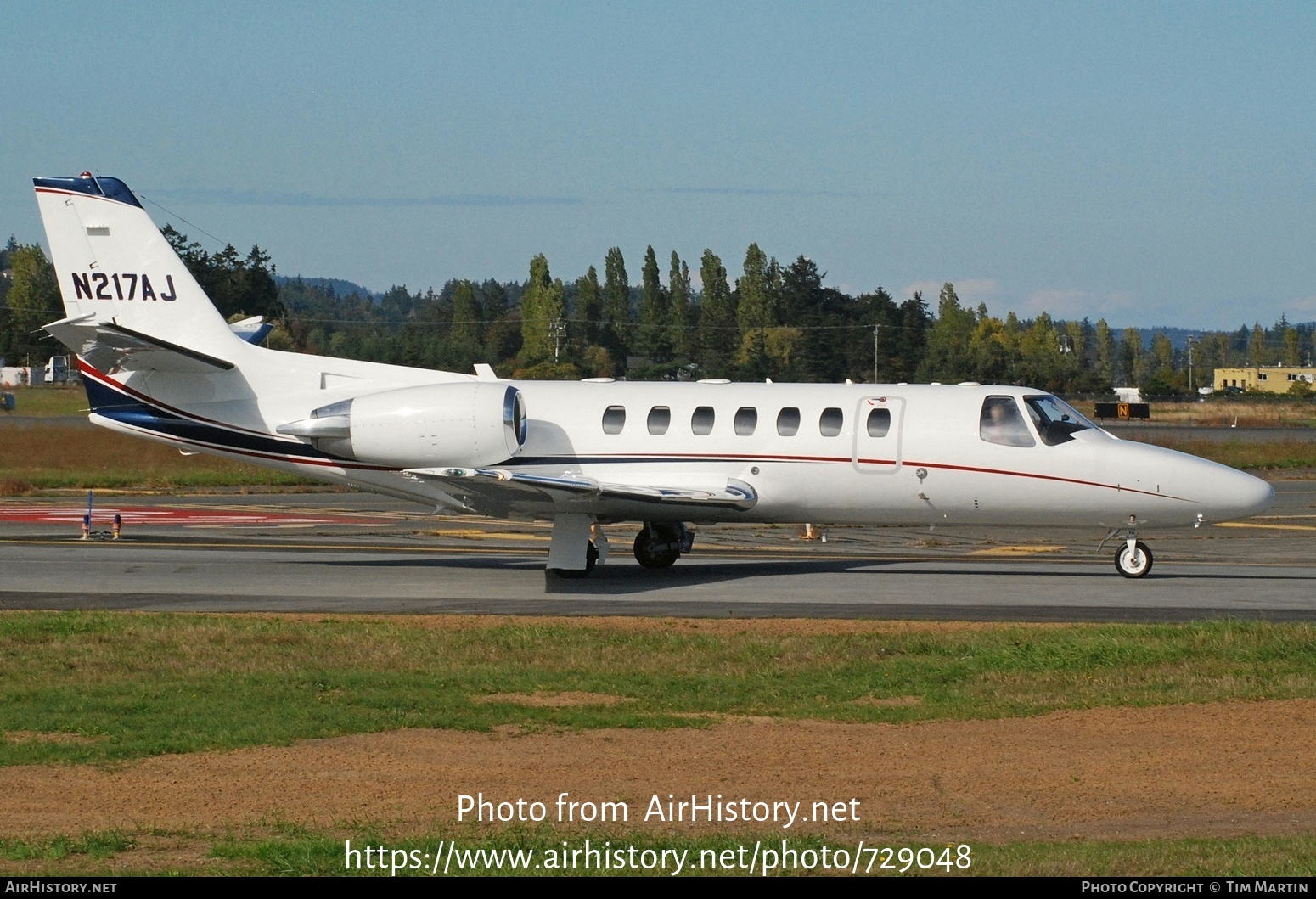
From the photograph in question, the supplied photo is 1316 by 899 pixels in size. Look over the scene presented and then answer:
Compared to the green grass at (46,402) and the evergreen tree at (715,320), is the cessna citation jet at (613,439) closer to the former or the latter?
the green grass at (46,402)

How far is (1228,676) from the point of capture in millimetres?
15305

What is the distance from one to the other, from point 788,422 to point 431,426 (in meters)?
5.88

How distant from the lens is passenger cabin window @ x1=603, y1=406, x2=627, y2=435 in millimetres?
24484

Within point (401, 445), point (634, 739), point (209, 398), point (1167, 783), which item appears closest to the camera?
point (1167, 783)

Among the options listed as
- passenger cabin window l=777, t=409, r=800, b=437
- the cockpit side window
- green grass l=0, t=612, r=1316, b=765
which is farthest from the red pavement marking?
the cockpit side window

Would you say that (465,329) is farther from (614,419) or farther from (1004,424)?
(1004,424)

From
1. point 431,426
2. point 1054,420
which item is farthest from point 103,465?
point 1054,420

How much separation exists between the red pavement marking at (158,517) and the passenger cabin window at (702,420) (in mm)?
13068

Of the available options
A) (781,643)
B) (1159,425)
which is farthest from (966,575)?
(1159,425)

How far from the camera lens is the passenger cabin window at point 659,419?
24406 mm

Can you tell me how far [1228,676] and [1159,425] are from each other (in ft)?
266

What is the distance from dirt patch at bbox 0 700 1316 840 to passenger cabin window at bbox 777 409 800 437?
11073 mm

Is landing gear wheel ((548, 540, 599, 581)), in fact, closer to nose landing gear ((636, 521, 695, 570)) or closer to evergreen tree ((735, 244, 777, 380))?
nose landing gear ((636, 521, 695, 570))

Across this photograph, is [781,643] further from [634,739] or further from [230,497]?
[230,497]
